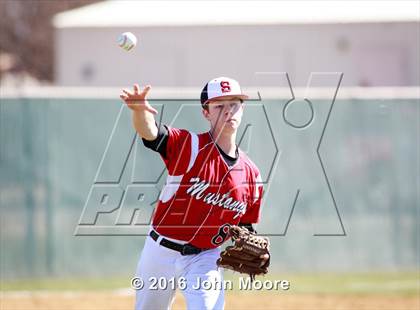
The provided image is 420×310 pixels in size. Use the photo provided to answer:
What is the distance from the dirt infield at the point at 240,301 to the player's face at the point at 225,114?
401cm

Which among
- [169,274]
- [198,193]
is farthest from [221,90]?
[169,274]

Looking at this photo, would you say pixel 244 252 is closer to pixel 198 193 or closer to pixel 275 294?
pixel 198 193

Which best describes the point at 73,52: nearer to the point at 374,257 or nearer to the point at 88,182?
the point at 88,182

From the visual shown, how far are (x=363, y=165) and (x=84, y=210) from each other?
11.1 feet

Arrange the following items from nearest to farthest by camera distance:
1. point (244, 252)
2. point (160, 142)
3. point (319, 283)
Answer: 1. point (160, 142)
2. point (244, 252)
3. point (319, 283)

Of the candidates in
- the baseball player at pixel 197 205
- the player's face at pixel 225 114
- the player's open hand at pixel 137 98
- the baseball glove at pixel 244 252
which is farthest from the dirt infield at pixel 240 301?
the player's open hand at pixel 137 98

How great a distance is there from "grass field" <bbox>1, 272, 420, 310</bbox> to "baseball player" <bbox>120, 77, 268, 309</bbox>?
369 cm

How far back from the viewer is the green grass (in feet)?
37.1

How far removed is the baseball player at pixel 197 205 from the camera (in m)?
6.38

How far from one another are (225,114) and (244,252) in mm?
925

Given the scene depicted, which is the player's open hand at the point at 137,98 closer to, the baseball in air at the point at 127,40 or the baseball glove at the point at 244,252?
the baseball in air at the point at 127,40

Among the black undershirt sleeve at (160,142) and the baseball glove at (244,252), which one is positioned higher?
the black undershirt sleeve at (160,142)

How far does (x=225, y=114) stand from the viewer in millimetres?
6414

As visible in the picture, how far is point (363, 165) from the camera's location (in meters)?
11.9
